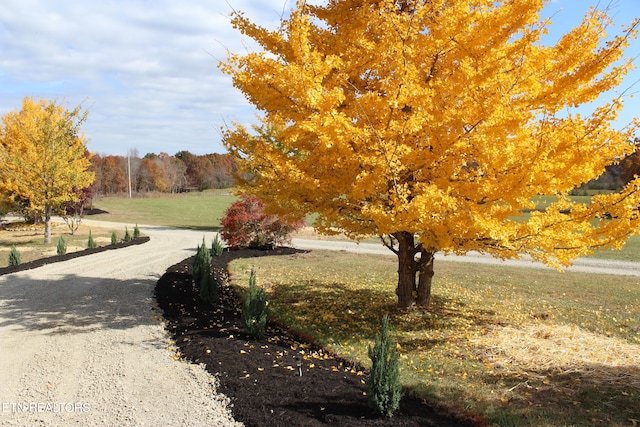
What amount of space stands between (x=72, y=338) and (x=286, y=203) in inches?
146

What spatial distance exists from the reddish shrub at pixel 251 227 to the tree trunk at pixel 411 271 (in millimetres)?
8524

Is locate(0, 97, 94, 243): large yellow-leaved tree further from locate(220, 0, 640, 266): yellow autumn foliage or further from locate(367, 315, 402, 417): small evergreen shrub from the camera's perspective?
locate(367, 315, 402, 417): small evergreen shrub

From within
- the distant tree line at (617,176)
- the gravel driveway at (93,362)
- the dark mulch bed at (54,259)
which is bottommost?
the gravel driveway at (93,362)

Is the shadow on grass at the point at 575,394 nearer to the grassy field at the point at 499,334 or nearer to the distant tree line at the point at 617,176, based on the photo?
the grassy field at the point at 499,334

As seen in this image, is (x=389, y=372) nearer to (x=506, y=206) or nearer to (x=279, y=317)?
(x=506, y=206)

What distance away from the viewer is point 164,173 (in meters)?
78.3

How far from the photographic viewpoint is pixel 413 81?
5277 millimetres

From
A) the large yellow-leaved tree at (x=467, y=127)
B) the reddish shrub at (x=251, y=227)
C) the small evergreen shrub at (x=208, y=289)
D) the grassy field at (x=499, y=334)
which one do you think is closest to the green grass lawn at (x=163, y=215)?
the reddish shrub at (x=251, y=227)

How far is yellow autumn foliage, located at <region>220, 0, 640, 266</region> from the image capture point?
4840 mm

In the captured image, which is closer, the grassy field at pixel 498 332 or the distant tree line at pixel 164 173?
the grassy field at pixel 498 332

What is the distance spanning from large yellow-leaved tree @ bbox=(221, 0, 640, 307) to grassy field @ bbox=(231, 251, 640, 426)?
1307mm

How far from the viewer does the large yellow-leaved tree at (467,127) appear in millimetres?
4840

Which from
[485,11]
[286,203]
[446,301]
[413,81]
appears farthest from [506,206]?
[446,301]

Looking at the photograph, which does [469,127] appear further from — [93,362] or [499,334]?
[93,362]
